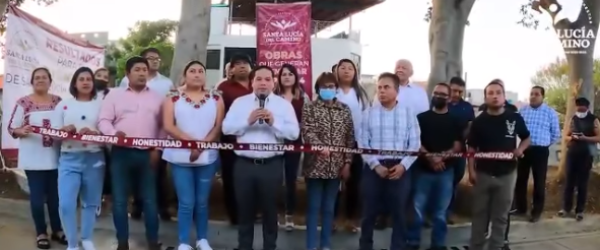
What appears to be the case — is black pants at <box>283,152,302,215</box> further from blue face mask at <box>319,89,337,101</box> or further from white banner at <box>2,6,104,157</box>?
white banner at <box>2,6,104,157</box>

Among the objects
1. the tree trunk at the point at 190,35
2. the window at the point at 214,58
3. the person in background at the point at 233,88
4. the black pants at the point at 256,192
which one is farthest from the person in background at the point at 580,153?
the window at the point at 214,58

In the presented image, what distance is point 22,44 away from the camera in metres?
6.99

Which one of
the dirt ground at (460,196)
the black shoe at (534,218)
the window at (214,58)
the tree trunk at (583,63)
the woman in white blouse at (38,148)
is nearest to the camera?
the woman in white blouse at (38,148)

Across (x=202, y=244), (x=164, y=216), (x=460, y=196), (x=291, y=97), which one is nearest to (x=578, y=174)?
(x=460, y=196)

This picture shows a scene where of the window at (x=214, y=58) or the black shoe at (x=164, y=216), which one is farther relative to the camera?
the window at (x=214, y=58)

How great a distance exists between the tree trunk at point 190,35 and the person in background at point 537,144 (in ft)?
12.5

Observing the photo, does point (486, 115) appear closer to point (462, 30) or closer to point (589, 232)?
point (589, 232)

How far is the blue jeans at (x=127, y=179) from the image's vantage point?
523 centimetres

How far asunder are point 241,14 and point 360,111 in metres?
16.4

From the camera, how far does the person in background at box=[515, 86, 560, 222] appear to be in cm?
700

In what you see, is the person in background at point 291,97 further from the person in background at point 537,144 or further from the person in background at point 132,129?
the person in background at point 537,144

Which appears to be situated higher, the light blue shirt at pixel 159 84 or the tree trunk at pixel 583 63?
the tree trunk at pixel 583 63

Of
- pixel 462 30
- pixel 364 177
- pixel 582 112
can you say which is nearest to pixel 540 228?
pixel 582 112

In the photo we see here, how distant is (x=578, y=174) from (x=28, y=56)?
6.59m
